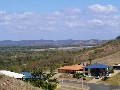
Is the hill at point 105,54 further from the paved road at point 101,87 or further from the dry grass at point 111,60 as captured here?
the paved road at point 101,87

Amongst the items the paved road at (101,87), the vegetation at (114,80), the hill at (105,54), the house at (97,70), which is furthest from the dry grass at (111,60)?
the paved road at (101,87)

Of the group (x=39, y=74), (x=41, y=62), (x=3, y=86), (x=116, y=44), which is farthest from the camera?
(x=116, y=44)

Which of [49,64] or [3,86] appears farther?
[49,64]

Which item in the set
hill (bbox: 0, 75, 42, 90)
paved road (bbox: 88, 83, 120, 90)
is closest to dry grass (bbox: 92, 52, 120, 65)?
paved road (bbox: 88, 83, 120, 90)

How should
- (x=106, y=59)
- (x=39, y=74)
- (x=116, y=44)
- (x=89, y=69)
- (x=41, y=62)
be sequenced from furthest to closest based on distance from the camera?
1. (x=116, y=44)
2. (x=41, y=62)
3. (x=106, y=59)
4. (x=89, y=69)
5. (x=39, y=74)

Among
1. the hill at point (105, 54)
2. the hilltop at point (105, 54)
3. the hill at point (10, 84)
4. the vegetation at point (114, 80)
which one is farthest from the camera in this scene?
the hill at point (105, 54)

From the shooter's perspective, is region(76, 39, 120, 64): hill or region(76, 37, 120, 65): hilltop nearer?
region(76, 37, 120, 65): hilltop

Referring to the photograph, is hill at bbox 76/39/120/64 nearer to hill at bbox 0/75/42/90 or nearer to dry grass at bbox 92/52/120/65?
dry grass at bbox 92/52/120/65

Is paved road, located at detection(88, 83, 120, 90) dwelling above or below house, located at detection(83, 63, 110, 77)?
below

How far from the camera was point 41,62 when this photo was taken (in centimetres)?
14838

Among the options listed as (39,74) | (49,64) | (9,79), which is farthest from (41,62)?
(9,79)

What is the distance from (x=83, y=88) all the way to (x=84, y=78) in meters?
18.6

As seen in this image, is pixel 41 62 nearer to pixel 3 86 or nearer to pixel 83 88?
pixel 83 88

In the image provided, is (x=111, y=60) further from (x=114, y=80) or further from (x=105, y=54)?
(x=114, y=80)
